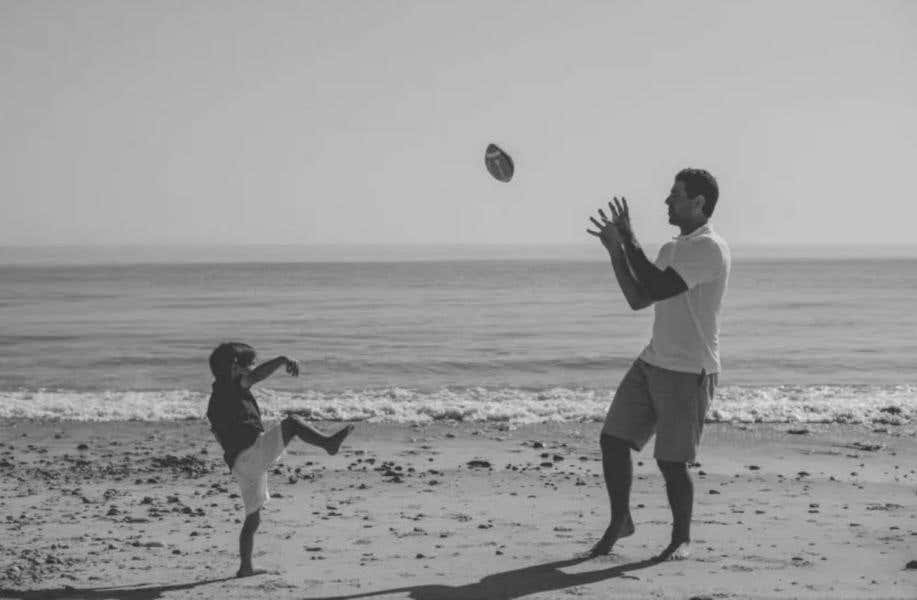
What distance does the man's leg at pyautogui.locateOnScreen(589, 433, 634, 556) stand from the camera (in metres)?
5.86

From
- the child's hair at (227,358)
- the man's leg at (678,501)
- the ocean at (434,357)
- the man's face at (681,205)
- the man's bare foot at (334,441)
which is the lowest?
the ocean at (434,357)

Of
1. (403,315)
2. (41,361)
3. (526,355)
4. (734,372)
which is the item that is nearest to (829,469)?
(734,372)

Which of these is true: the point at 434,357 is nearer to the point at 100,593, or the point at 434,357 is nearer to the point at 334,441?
the point at 334,441

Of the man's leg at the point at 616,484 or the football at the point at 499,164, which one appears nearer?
the man's leg at the point at 616,484

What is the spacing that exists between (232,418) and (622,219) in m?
2.31

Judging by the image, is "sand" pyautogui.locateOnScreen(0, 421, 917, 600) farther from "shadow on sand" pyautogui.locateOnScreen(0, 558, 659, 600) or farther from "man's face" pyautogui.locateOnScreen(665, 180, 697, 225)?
"man's face" pyautogui.locateOnScreen(665, 180, 697, 225)

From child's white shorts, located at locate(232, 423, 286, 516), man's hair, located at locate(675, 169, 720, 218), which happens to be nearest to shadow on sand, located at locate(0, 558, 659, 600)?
child's white shorts, located at locate(232, 423, 286, 516)

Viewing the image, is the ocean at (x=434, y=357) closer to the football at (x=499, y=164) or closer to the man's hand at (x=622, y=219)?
the football at (x=499, y=164)

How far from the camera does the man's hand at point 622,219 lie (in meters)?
5.30

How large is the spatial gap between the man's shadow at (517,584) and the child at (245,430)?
2.64ft

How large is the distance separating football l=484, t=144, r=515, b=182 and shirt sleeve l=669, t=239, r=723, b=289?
203cm

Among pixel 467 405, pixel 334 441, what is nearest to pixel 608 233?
pixel 334 441

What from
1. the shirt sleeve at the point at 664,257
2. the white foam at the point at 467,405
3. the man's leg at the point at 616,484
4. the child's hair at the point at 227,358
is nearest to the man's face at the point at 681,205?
the shirt sleeve at the point at 664,257

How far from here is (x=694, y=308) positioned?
18.1 ft
